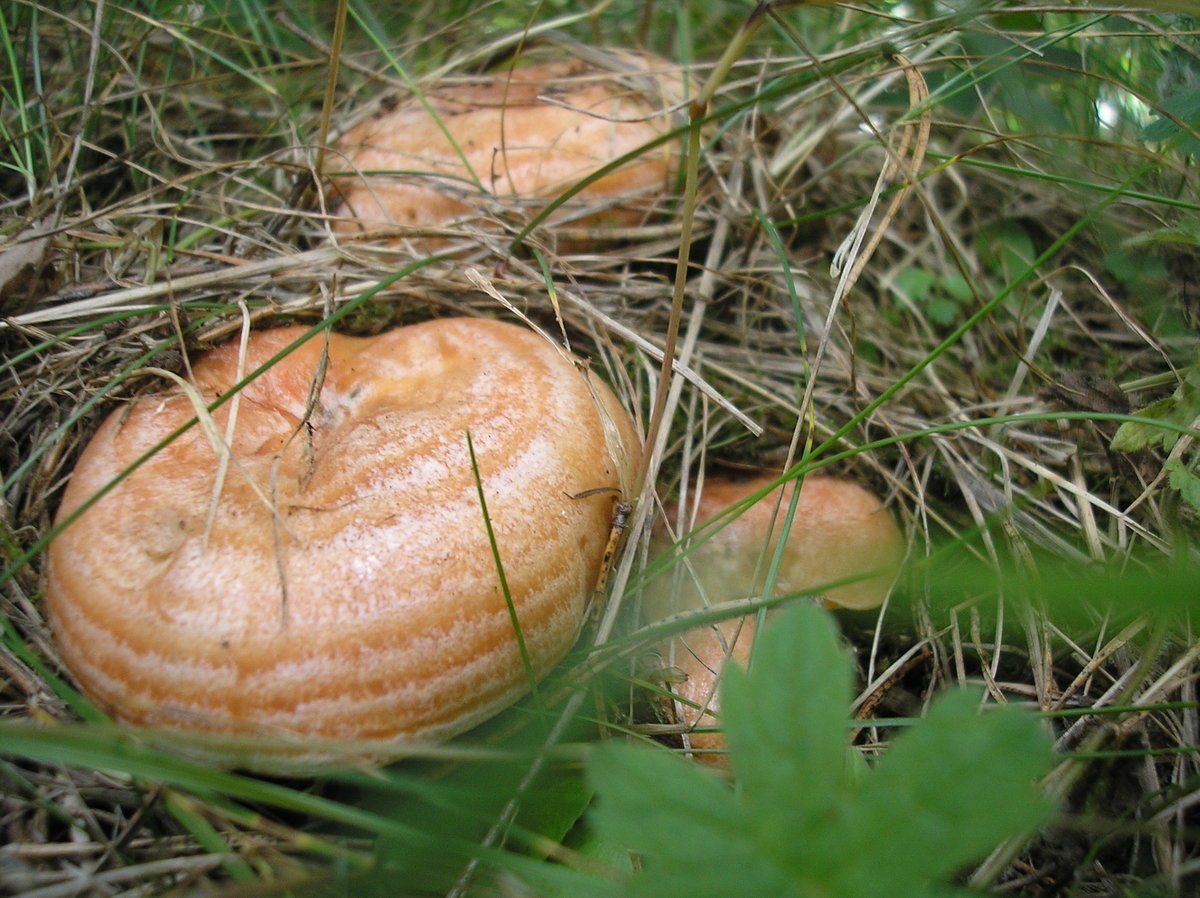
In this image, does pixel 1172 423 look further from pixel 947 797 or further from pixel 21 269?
pixel 21 269

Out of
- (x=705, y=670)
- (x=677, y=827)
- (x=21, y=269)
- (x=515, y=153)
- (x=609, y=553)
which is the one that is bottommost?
(x=705, y=670)

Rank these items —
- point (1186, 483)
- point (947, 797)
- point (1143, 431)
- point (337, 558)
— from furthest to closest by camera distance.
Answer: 1. point (1143, 431)
2. point (1186, 483)
3. point (337, 558)
4. point (947, 797)

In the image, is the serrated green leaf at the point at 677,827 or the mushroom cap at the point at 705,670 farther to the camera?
the mushroom cap at the point at 705,670

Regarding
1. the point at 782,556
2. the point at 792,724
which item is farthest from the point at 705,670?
the point at 792,724

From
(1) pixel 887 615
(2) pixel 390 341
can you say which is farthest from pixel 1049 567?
(2) pixel 390 341

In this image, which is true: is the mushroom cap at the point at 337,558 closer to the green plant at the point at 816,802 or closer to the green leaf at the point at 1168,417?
the green plant at the point at 816,802

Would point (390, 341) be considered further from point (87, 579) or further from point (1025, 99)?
point (1025, 99)

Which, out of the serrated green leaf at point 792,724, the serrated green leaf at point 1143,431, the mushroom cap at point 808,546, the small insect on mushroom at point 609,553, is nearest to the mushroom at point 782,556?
the mushroom cap at point 808,546
